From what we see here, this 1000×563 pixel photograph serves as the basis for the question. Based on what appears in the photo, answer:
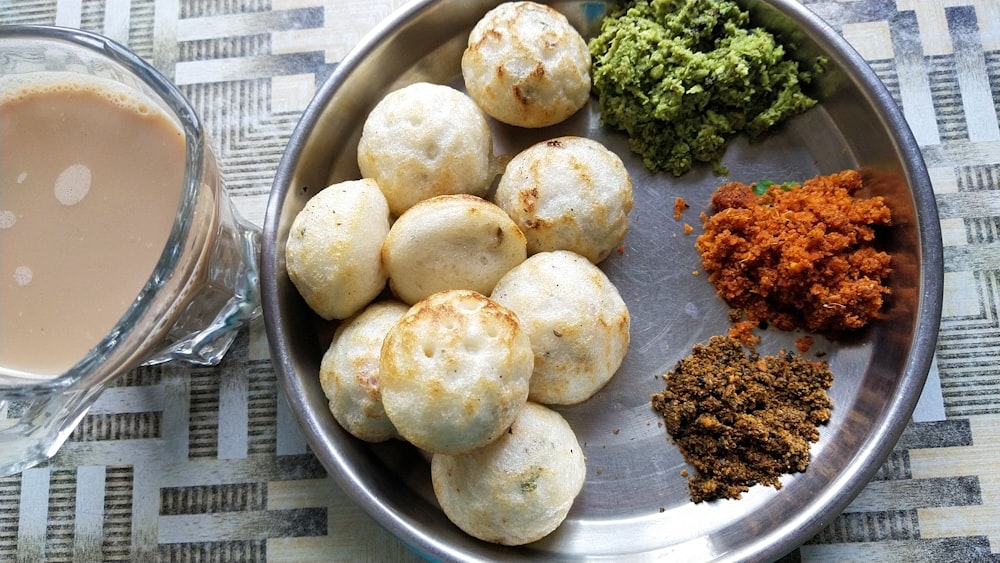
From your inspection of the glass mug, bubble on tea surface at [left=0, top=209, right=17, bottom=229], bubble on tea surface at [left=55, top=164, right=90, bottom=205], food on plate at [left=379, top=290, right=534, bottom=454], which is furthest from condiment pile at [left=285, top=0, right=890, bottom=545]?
bubble on tea surface at [left=0, top=209, right=17, bottom=229]

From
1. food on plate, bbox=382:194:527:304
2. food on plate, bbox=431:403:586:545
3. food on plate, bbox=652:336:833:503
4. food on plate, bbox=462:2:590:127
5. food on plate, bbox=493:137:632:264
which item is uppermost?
food on plate, bbox=462:2:590:127

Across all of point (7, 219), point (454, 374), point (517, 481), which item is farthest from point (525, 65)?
point (7, 219)

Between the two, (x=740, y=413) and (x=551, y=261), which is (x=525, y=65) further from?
(x=740, y=413)

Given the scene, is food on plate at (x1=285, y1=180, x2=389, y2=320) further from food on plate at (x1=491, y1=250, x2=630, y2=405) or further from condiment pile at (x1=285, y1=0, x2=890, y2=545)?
food on plate at (x1=491, y1=250, x2=630, y2=405)

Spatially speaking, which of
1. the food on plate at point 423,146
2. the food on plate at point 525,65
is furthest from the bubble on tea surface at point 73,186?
the food on plate at point 525,65

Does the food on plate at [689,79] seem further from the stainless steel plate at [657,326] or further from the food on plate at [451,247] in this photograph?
the food on plate at [451,247]
